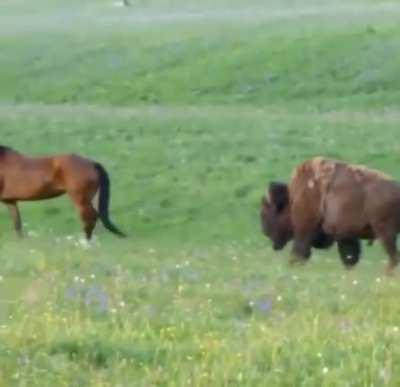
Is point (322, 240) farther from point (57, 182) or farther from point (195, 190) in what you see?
Answer: point (195, 190)

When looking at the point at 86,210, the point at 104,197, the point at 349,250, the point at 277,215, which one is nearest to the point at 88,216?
the point at 86,210

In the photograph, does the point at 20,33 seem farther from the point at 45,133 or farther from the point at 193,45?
→ the point at 45,133

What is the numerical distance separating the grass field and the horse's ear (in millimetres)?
615

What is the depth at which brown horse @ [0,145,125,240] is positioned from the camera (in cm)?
2036

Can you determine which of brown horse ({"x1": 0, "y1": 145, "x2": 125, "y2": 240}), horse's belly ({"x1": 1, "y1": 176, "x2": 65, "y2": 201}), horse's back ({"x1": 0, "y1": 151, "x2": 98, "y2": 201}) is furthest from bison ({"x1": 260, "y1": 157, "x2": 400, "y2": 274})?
horse's belly ({"x1": 1, "y1": 176, "x2": 65, "y2": 201})

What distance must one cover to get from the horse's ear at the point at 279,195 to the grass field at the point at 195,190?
61 cm

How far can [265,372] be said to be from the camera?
876 centimetres

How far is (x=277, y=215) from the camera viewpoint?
60.0 ft

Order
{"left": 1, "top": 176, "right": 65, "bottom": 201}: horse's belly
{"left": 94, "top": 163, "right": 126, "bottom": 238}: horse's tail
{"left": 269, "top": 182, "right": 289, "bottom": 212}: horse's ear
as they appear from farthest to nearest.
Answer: {"left": 1, "top": 176, "right": 65, "bottom": 201}: horse's belly → {"left": 94, "top": 163, "right": 126, "bottom": 238}: horse's tail → {"left": 269, "top": 182, "right": 289, "bottom": 212}: horse's ear

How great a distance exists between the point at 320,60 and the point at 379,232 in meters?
27.7

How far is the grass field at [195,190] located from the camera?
909 centimetres

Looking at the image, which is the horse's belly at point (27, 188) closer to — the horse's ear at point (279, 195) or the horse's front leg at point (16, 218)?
the horse's front leg at point (16, 218)

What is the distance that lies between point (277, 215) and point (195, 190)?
6961 millimetres

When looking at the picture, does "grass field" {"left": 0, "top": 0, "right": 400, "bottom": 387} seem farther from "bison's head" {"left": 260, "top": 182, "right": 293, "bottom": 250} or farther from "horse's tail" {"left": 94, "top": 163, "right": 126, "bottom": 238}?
"horse's tail" {"left": 94, "top": 163, "right": 126, "bottom": 238}
